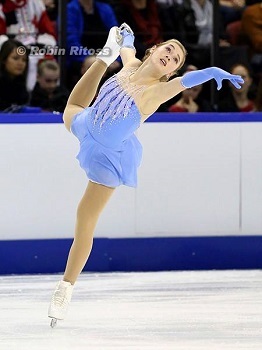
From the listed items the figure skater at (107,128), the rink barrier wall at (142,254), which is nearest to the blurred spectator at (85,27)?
the rink barrier wall at (142,254)

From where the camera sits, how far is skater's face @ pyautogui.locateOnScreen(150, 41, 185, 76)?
4289 millimetres

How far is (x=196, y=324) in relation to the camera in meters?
4.30

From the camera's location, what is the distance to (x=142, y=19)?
23.3 feet

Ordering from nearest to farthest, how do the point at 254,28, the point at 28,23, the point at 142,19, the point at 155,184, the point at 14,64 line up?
the point at 155,184 → the point at 14,64 → the point at 28,23 → the point at 142,19 → the point at 254,28

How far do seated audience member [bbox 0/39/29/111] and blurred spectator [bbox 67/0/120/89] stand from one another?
37 centimetres

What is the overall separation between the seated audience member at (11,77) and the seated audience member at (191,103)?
898 mm

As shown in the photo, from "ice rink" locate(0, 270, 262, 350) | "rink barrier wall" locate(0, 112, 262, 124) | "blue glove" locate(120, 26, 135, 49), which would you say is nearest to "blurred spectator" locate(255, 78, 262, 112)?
"rink barrier wall" locate(0, 112, 262, 124)

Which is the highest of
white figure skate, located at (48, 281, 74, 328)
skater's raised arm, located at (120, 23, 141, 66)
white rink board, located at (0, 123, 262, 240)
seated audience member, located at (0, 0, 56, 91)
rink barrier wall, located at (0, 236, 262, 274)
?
skater's raised arm, located at (120, 23, 141, 66)

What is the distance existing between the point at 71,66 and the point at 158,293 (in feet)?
6.81

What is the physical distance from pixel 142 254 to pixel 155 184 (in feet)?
1.30

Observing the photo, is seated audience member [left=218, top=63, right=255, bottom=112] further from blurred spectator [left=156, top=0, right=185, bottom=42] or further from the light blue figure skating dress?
the light blue figure skating dress

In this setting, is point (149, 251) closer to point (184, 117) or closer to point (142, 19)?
point (184, 117)

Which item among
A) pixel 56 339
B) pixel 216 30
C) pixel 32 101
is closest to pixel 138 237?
pixel 32 101

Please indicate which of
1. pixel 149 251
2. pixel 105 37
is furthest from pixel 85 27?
pixel 149 251
